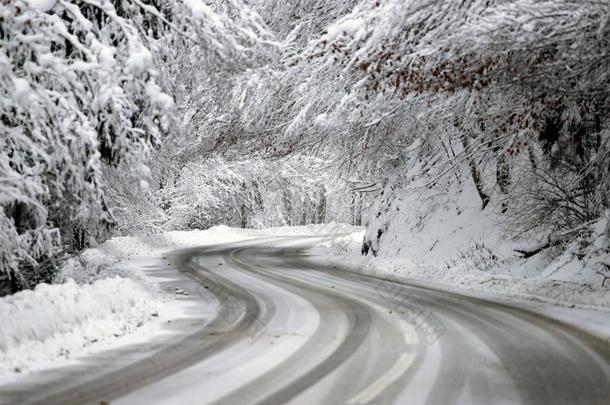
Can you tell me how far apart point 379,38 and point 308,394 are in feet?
16.3

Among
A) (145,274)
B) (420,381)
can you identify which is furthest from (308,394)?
(145,274)

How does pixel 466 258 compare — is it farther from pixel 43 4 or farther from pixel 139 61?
pixel 43 4

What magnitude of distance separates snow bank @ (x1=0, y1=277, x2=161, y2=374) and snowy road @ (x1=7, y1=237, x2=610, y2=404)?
950 mm

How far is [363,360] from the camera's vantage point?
273 inches

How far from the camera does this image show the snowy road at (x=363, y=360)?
566 cm

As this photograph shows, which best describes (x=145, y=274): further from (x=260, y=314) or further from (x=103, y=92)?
(x=103, y=92)

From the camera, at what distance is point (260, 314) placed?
10.3m

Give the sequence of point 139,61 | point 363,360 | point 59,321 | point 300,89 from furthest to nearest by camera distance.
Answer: point 300,89, point 139,61, point 59,321, point 363,360

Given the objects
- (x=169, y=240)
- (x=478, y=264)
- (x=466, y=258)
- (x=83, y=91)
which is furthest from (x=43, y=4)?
(x=169, y=240)

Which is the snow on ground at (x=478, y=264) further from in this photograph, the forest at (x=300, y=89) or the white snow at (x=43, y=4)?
the white snow at (x=43, y=4)

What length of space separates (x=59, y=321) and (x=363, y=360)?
3.85 metres

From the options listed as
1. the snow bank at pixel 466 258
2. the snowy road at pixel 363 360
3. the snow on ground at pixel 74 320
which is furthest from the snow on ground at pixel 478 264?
the snow on ground at pixel 74 320

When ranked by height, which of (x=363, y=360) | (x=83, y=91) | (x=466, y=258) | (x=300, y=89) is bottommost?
(x=363, y=360)

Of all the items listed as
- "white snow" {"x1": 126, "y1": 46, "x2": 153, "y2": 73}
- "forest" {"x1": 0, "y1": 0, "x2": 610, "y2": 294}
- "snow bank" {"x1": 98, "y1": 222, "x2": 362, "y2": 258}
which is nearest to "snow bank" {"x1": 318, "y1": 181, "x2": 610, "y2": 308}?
"forest" {"x1": 0, "y1": 0, "x2": 610, "y2": 294}
